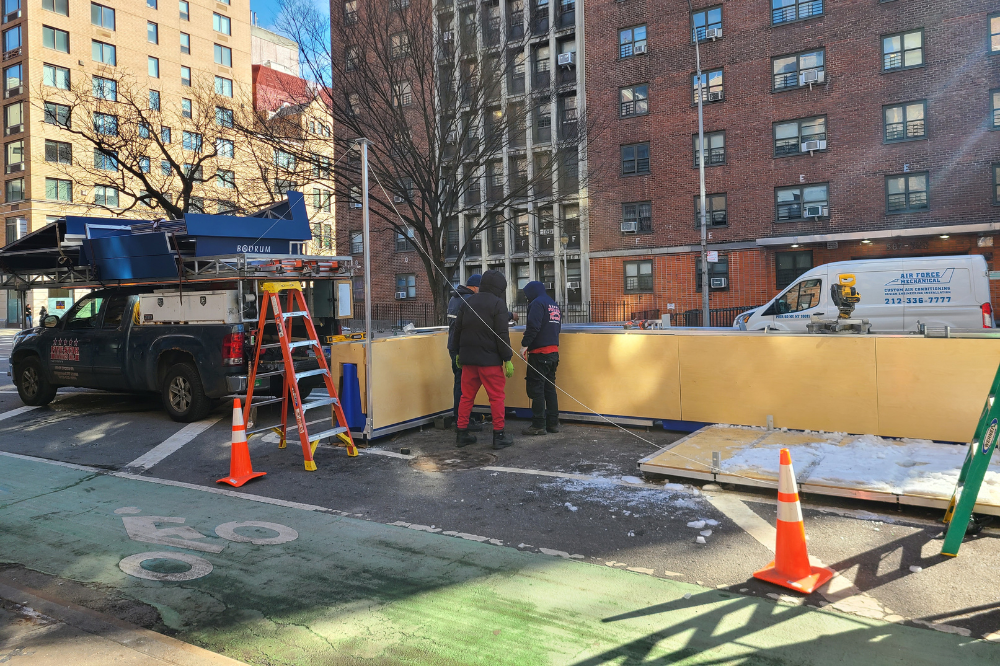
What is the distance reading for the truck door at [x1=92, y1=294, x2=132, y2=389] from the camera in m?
11.1

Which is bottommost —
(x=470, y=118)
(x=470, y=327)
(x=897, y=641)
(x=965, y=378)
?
(x=897, y=641)

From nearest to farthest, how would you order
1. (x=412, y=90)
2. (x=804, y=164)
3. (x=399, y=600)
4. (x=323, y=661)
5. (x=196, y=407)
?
(x=323, y=661), (x=399, y=600), (x=196, y=407), (x=412, y=90), (x=804, y=164)

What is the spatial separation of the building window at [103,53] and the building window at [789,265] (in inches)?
1835

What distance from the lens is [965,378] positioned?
709 centimetres

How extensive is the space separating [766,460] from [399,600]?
157 inches

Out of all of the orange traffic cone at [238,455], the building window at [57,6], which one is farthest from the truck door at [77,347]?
the building window at [57,6]

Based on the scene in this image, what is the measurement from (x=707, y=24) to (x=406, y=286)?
19.3 meters

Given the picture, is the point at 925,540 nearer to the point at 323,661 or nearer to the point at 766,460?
the point at 766,460

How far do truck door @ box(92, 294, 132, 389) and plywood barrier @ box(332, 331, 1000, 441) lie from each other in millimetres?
4450

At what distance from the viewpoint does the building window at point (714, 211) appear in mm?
30359

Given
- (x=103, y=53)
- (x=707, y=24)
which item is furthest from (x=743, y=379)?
(x=103, y=53)

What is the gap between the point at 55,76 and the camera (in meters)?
47.9

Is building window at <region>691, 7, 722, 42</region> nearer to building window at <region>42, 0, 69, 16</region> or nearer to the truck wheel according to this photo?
the truck wheel

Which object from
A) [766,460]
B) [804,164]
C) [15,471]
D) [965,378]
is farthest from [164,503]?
[804,164]
